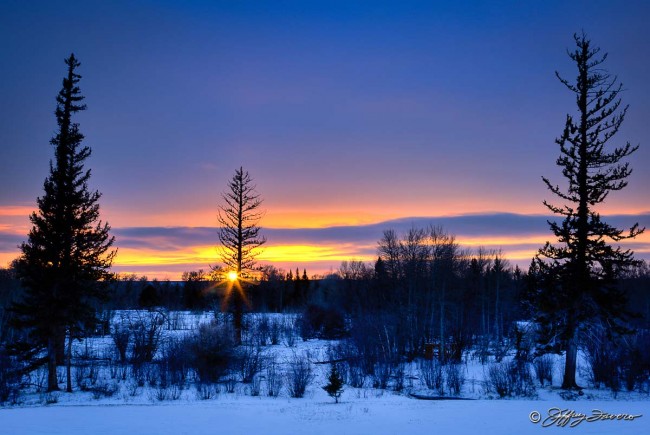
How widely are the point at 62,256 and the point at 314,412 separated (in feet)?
48.2

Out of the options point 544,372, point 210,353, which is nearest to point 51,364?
point 210,353

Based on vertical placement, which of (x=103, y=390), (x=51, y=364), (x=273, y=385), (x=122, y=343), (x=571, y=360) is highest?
(x=571, y=360)

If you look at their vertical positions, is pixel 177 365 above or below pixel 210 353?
below

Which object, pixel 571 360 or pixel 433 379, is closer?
pixel 571 360

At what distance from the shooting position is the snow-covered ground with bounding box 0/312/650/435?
18.0 m

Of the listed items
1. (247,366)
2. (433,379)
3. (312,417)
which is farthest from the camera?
(247,366)

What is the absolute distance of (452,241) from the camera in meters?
59.0

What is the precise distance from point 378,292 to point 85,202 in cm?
3708

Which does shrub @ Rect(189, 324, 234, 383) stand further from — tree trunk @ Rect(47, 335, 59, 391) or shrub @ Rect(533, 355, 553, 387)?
shrub @ Rect(533, 355, 553, 387)

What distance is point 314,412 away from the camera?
20.9 m

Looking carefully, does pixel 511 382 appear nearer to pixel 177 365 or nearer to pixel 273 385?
pixel 273 385

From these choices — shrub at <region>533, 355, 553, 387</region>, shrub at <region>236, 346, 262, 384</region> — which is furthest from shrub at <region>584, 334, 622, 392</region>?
shrub at <region>236, 346, 262, 384</region>

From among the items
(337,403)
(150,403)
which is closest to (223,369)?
(150,403)

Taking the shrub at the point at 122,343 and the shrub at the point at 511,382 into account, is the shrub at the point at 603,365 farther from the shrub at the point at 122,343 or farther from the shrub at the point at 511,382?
the shrub at the point at 122,343
